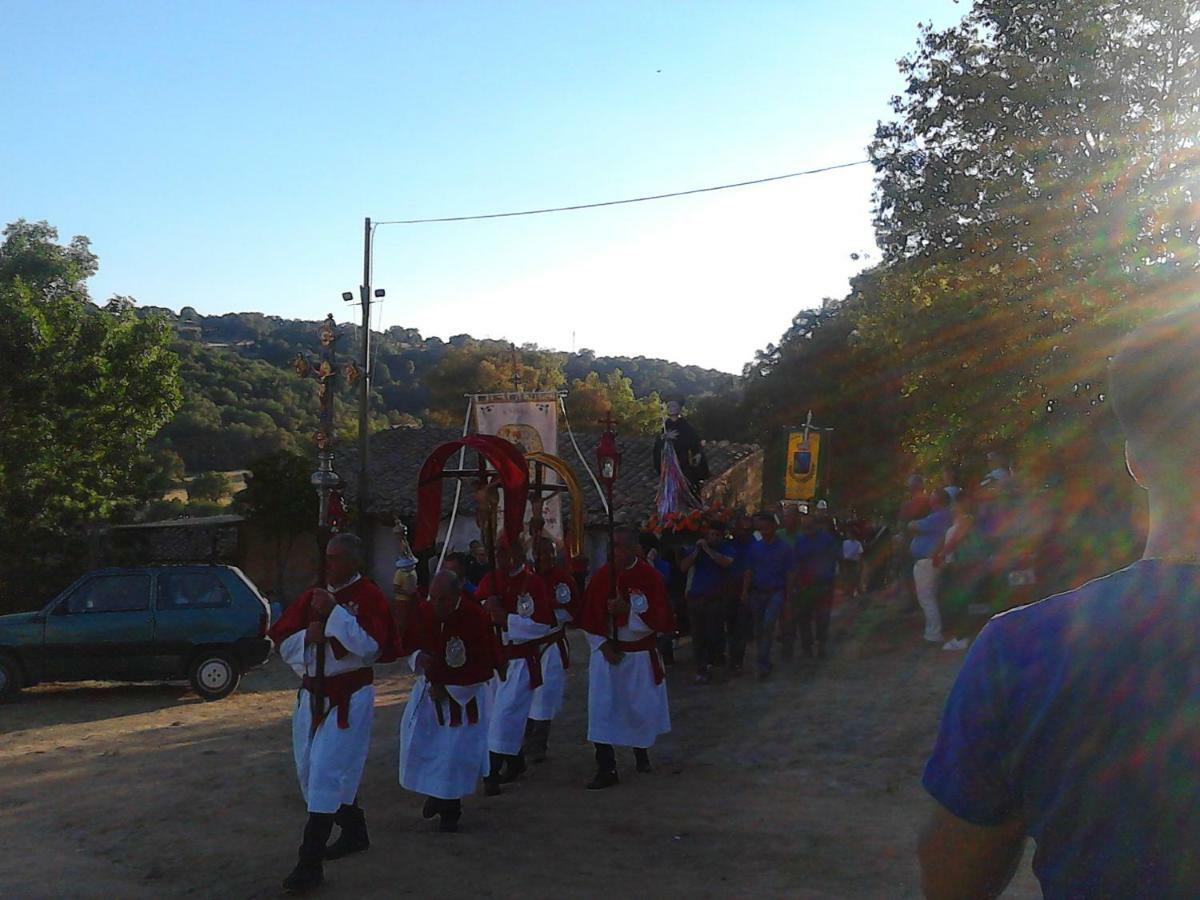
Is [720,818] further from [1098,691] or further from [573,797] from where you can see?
[1098,691]

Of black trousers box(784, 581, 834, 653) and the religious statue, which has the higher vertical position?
the religious statue

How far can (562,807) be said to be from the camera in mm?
8453

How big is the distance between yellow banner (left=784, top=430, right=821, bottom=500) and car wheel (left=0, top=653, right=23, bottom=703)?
11.4 metres

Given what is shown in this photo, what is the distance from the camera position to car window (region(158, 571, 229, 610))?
1498cm

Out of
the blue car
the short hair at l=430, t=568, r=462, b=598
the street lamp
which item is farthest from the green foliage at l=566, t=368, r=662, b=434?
the short hair at l=430, t=568, r=462, b=598

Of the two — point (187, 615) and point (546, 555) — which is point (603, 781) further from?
point (187, 615)

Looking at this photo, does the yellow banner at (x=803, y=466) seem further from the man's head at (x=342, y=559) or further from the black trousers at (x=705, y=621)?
the man's head at (x=342, y=559)

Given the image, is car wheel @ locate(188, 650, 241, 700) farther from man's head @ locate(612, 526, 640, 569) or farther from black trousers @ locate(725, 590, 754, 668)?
man's head @ locate(612, 526, 640, 569)

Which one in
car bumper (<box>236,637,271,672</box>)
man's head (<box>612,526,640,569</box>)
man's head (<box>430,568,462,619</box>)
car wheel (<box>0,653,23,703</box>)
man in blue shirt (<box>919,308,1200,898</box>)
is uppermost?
man in blue shirt (<box>919,308,1200,898</box>)

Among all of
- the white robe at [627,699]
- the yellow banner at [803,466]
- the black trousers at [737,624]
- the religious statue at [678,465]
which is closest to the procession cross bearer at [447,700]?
the white robe at [627,699]

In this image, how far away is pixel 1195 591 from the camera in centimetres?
166

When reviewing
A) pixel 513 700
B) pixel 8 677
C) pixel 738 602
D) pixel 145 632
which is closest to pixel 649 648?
pixel 513 700

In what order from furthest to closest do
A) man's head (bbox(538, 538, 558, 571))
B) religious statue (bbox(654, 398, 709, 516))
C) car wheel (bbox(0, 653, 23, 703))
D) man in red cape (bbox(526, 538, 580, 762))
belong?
religious statue (bbox(654, 398, 709, 516)) → car wheel (bbox(0, 653, 23, 703)) → man's head (bbox(538, 538, 558, 571)) → man in red cape (bbox(526, 538, 580, 762))

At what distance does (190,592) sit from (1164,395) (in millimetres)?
14783
